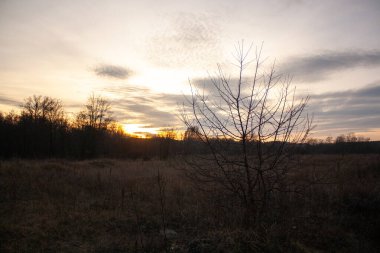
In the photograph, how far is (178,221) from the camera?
7.46m

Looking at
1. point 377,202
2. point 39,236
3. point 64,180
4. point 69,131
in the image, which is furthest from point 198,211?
point 69,131

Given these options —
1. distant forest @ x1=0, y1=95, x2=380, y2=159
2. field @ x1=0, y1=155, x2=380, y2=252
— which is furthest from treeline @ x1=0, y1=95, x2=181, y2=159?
field @ x1=0, y1=155, x2=380, y2=252

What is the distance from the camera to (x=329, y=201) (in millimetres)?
8484

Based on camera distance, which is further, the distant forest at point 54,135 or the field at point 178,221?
the distant forest at point 54,135

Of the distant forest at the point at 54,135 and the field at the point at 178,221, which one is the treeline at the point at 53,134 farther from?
the field at the point at 178,221

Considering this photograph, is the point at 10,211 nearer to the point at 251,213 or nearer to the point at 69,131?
the point at 251,213

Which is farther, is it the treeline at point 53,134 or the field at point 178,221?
the treeline at point 53,134

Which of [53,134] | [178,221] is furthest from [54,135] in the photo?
[178,221]

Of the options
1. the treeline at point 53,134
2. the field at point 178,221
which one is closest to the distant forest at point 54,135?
the treeline at point 53,134

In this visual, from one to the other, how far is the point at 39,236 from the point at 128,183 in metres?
6.96

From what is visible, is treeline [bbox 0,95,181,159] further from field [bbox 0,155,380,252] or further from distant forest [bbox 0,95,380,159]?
field [bbox 0,155,380,252]

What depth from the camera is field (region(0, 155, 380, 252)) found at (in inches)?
195

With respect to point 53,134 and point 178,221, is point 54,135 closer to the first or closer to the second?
point 53,134

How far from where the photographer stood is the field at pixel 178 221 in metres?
4.96
